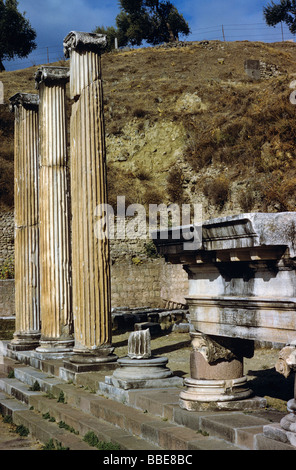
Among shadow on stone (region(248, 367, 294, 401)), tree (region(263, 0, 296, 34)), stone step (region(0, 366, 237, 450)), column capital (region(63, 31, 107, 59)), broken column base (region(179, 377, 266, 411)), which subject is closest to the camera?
stone step (region(0, 366, 237, 450))

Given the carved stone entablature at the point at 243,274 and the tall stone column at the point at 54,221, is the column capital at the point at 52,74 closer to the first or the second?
the tall stone column at the point at 54,221

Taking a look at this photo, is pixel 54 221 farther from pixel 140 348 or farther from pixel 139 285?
pixel 139 285

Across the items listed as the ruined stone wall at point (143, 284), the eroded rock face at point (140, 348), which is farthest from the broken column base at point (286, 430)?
the ruined stone wall at point (143, 284)

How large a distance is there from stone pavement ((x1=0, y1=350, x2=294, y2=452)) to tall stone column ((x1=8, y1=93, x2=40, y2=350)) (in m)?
2.49

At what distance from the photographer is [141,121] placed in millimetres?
31438

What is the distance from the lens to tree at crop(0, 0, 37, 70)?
47312mm

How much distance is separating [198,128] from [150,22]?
25.0 m

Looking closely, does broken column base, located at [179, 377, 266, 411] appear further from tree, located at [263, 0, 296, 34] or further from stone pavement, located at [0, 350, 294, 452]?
tree, located at [263, 0, 296, 34]

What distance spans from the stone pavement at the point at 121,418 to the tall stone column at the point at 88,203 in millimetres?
683

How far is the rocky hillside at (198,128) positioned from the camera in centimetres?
2281

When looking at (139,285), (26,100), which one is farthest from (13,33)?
(26,100)

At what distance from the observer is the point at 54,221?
35.6 feet

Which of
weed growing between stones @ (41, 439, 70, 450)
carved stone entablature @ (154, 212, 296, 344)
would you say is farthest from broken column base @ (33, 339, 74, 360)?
carved stone entablature @ (154, 212, 296, 344)
